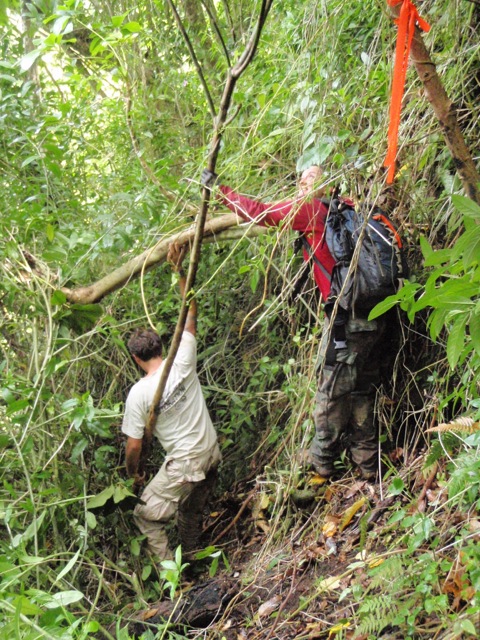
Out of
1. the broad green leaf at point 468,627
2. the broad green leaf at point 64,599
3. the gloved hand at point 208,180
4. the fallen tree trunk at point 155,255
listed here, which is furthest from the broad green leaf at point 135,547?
the broad green leaf at point 468,627

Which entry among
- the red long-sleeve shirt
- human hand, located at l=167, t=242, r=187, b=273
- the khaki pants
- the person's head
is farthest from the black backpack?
the khaki pants

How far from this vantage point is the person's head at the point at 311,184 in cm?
364

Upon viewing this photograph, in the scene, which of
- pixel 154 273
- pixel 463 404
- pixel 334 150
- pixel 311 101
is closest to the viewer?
pixel 463 404

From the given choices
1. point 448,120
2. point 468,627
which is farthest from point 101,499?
point 448,120

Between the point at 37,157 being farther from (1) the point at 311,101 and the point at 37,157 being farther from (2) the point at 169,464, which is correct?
(2) the point at 169,464

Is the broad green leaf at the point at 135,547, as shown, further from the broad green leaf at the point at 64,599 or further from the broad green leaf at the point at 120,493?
the broad green leaf at the point at 64,599

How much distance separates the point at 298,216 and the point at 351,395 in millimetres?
1124

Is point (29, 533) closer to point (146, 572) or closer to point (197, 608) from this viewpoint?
point (197, 608)

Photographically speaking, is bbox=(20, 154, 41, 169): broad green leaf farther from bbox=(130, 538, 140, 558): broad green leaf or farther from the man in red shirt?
bbox=(130, 538, 140, 558): broad green leaf

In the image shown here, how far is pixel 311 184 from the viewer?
3.76 meters

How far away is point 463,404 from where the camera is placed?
3.37 m

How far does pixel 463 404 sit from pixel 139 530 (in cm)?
255

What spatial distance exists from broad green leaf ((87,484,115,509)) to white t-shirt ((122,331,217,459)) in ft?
1.43

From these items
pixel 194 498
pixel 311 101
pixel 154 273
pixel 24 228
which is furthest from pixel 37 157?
pixel 194 498
